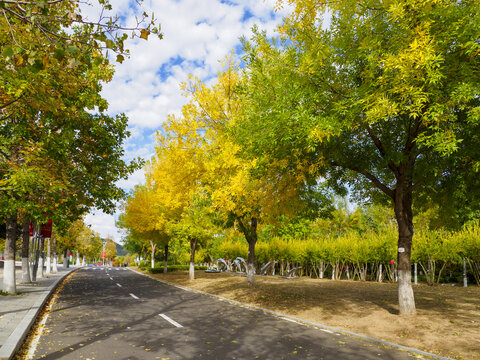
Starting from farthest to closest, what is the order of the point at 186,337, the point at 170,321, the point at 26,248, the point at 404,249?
the point at 26,248, the point at 404,249, the point at 170,321, the point at 186,337

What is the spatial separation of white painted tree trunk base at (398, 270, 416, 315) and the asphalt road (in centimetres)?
230

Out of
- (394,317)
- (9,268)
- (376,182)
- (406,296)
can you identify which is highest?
(376,182)

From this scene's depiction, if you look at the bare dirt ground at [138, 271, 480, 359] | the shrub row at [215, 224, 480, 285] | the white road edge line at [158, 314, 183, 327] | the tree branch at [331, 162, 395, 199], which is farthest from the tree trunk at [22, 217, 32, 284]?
the shrub row at [215, 224, 480, 285]

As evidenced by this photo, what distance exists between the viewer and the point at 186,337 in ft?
22.9

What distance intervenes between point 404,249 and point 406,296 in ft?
4.15

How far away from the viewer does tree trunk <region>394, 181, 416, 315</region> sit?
8739 mm

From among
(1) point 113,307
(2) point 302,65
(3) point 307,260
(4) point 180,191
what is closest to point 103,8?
(2) point 302,65

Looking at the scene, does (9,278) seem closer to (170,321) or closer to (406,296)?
(170,321)

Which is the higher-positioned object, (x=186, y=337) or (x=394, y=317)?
(x=186, y=337)

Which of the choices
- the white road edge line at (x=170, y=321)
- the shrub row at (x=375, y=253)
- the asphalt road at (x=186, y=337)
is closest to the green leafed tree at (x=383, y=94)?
the asphalt road at (x=186, y=337)

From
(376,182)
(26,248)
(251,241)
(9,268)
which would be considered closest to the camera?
(376,182)

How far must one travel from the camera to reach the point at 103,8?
367 cm

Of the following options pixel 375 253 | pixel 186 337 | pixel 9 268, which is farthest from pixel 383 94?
pixel 375 253

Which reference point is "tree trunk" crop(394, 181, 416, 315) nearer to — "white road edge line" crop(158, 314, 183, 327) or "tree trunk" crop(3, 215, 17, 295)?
"white road edge line" crop(158, 314, 183, 327)
